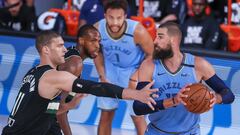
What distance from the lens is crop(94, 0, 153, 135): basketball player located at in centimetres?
767

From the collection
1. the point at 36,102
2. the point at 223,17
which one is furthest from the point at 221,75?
the point at 36,102

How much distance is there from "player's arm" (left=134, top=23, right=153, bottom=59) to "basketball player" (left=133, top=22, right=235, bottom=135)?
195 centimetres

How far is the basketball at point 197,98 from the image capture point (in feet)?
17.9

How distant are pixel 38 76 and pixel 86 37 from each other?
1350mm

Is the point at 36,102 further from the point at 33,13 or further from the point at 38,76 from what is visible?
the point at 33,13

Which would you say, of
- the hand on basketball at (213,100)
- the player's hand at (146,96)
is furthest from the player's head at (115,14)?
the player's hand at (146,96)

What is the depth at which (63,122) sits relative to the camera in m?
6.66

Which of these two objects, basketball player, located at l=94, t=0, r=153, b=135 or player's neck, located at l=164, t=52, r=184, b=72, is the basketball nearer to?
player's neck, located at l=164, t=52, r=184, b=72

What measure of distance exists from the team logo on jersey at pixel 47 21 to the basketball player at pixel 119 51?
211 centimetres

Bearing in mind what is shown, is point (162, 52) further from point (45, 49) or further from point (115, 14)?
point (115, 14)

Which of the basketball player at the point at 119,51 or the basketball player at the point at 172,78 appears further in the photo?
the basketball player at the point at 119,51

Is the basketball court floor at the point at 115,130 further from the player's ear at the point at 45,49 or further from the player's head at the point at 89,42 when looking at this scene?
the player's ear at the point at 45,49

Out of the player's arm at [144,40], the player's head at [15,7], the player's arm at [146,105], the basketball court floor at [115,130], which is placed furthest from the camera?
the player's head at [15,7]

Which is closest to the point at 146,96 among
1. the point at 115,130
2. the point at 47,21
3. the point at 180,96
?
the point at 180,96
